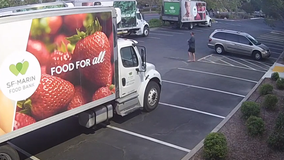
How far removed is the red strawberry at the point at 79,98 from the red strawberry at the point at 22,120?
3.91ft

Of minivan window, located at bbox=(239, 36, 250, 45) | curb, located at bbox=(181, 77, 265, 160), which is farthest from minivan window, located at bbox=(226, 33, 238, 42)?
curb, located at bbox=(181, 77, 265, 160)

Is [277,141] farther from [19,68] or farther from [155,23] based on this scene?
[155,23]

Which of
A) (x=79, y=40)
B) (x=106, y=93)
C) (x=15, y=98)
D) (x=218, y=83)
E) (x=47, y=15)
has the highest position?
(x=47, y=15)

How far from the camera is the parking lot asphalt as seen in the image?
29.8 ft

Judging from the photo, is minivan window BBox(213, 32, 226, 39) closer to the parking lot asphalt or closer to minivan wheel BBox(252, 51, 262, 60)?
minivan wheel BBox(252, 51, 262, 60)

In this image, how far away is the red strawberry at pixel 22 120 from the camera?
7.47m

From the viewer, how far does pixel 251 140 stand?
30.7 feet

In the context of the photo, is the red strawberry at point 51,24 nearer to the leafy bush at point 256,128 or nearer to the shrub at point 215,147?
the shrub at point 215,147

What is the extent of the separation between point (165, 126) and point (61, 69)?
414 centimetres

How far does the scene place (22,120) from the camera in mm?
7590

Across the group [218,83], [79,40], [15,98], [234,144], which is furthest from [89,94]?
[218,83]

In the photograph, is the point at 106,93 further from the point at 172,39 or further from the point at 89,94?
the point at 172,39

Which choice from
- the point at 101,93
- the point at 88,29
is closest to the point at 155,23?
the point at 101,93

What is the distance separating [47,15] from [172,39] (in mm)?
23235
